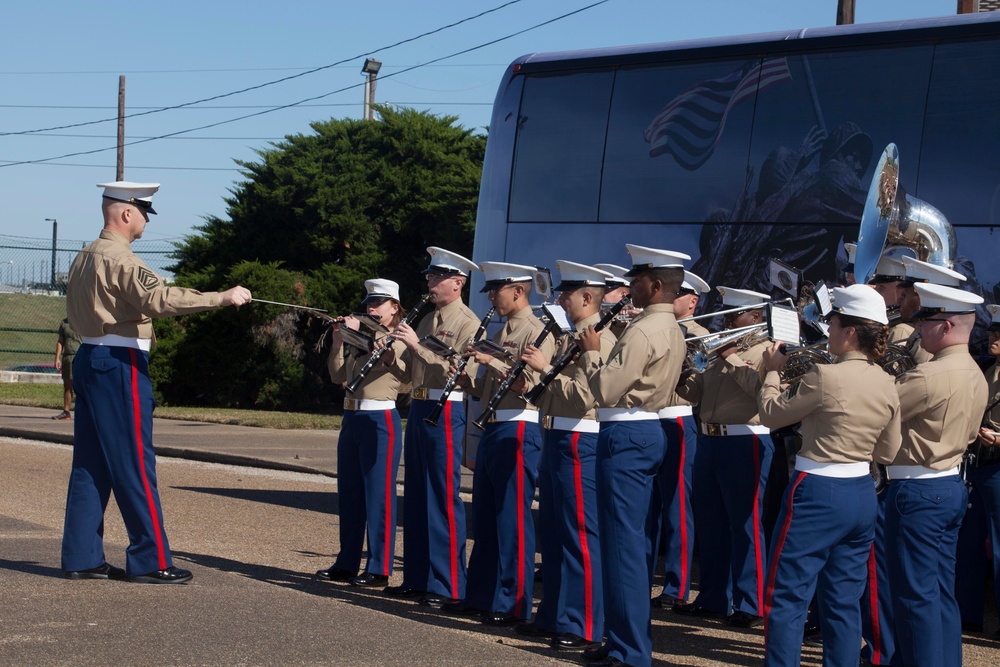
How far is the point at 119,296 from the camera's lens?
682cm

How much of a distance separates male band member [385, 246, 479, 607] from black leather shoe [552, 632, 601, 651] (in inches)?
44.9

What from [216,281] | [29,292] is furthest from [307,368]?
[29,292]

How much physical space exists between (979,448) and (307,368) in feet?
60.3

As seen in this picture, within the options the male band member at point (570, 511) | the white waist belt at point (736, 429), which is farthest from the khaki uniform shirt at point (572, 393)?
the white waist belt at point (736, 429)

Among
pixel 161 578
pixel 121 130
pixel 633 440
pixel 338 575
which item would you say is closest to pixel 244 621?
pixel 161 578

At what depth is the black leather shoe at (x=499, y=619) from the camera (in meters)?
6.77

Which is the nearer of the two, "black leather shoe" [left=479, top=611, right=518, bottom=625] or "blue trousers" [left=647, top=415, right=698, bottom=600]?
"black leather shoe" [left=479, top=611, right=518, bottom=625]

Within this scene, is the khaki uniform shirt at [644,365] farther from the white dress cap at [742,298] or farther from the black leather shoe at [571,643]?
the white dress cap at [742,298]

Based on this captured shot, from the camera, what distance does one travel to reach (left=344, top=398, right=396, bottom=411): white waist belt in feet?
25.8

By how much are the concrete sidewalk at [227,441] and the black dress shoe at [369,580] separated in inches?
210

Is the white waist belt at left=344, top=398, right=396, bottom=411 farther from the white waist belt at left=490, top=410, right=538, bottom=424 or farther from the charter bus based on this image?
the charter bus

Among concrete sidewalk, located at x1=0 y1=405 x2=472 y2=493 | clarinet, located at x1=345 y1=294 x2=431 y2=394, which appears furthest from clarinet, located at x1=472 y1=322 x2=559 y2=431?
concrete sidewalk, located at x1=0 y1=405 x2=472 y2=493

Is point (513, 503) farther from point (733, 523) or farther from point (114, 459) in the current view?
point (114, 459)

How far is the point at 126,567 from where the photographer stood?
6.99 metres
